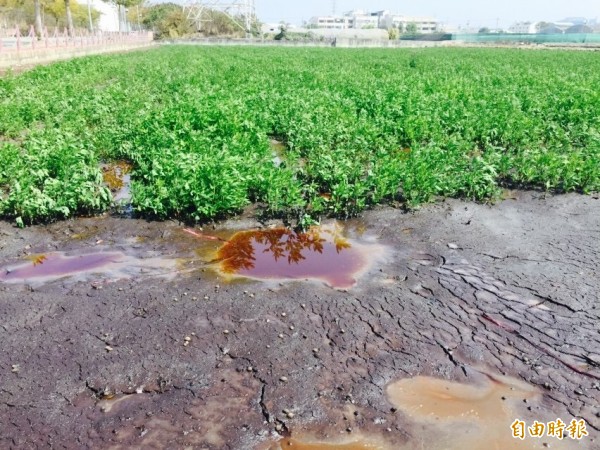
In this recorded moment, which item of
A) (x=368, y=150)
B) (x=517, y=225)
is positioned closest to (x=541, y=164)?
(x=517, y=225)

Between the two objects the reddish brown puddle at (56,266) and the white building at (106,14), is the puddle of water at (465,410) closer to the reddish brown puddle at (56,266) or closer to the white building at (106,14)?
the reddish brown puddle at (56,266)

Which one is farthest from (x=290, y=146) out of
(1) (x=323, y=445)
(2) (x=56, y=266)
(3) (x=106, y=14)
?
(3) (x=106, y=14)

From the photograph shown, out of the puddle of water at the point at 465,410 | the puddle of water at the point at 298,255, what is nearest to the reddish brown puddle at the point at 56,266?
the puddle of water at the point at 298,255

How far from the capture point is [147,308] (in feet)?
17.3

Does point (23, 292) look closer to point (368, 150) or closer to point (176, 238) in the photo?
point (176, 238)

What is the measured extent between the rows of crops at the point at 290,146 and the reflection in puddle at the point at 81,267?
3.51ft

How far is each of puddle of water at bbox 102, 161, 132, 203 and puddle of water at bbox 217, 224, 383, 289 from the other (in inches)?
104

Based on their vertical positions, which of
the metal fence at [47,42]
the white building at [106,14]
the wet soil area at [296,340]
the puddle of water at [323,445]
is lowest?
the puddle of water at [323,445]

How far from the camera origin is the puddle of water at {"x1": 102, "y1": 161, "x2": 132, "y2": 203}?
28.8ft

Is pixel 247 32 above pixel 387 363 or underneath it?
above

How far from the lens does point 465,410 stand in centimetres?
396

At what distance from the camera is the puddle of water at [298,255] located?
20.0 ft

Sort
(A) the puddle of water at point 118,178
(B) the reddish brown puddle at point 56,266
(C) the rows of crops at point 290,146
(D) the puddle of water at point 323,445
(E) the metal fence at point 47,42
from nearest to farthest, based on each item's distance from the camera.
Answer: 1. (D) the puddle of water at point 323,445
2. (B) the reddish brown puddle at point 56,266
3. (C) the rows of crops at point 290,146
4. (A) the puddle of water at point 118,178
5. (E) the metal fence at point 47,42

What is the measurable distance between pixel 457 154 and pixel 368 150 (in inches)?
68.1
